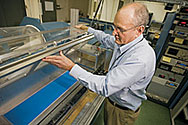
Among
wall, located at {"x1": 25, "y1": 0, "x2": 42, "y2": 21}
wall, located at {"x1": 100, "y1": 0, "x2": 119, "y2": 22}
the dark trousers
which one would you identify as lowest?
the dark trousers

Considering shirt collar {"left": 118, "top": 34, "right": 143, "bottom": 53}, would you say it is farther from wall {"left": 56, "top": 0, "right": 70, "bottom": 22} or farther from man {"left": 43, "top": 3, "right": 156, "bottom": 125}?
wall {"left": 56, "top": 0, "right": 70, "bottom": 22}

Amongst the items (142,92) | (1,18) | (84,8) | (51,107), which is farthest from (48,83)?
(84,8)

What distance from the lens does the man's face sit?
79cm

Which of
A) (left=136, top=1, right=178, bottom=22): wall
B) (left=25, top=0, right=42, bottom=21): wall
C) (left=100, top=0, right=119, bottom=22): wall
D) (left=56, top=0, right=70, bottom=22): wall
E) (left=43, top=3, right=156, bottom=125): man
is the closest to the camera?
(left=43, top=3, right=156, bottom=125): man

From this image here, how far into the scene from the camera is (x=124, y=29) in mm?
816

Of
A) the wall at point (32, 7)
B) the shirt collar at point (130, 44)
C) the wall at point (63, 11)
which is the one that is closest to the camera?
the shirt collar at point (130, 44)

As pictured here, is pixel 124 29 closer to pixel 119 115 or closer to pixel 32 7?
pixel 119 115

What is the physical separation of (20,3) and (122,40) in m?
2.50

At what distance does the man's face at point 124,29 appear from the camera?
786 mm

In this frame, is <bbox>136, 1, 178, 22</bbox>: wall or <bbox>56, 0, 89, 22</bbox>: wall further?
<bbox>136, 1, 178, 22</bbox>: wall

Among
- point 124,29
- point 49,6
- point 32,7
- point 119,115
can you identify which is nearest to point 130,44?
point 124,29

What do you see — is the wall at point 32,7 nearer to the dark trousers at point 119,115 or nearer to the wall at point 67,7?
the wall at point 67,7

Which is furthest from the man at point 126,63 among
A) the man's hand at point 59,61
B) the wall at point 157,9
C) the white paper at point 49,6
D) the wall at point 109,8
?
the wall at point 157,9

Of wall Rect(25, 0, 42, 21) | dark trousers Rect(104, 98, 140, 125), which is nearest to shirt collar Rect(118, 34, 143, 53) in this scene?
dark trousers Rect(104, 98, 140, 125)
